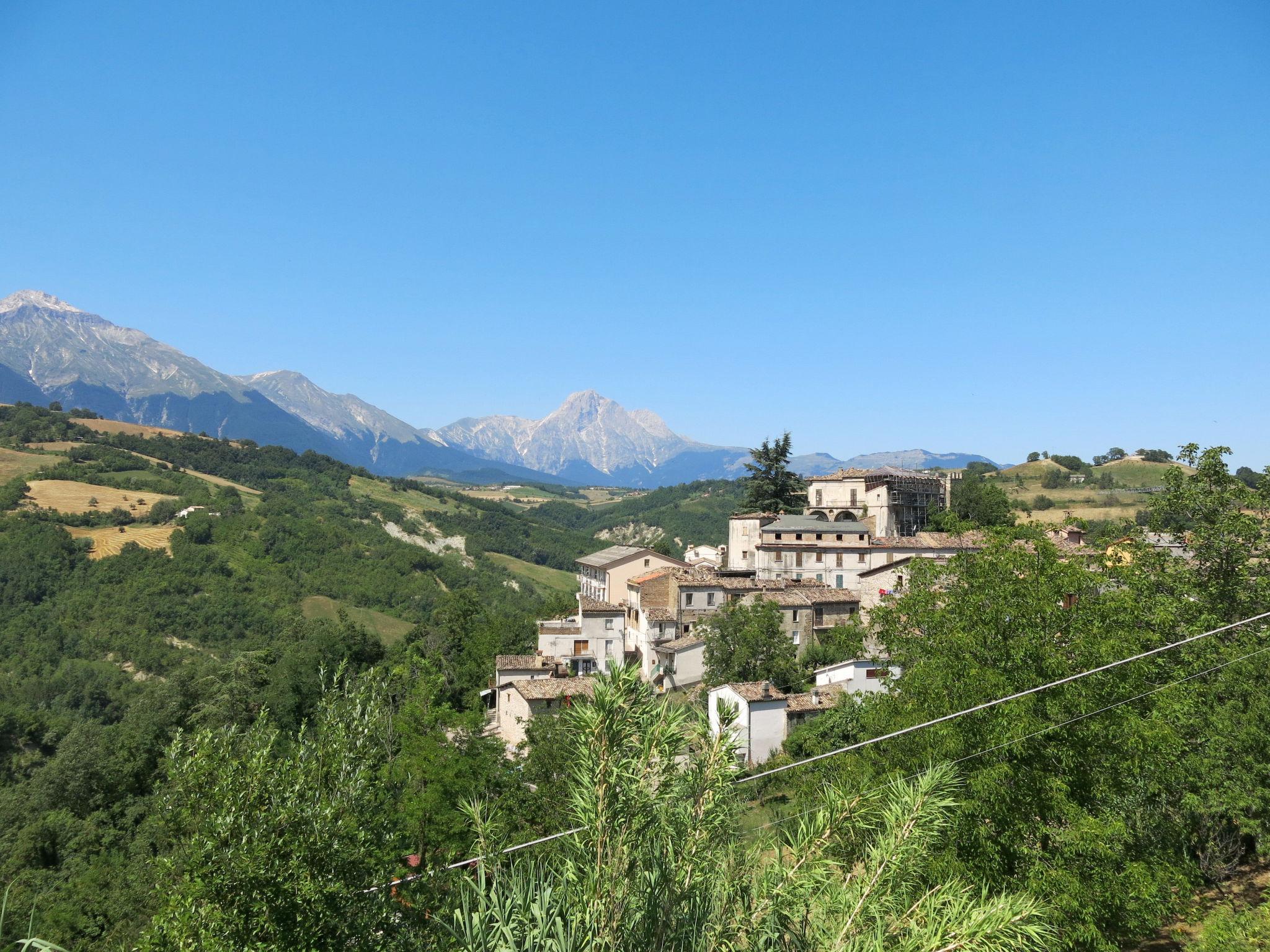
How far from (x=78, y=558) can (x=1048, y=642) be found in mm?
116905

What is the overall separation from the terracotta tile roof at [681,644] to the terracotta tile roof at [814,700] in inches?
264

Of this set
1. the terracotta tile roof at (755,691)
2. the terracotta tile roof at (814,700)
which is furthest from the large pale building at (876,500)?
the terracotta tile roof at (755,691)

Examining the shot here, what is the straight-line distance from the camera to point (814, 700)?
36562 millimetres

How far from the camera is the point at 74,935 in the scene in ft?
96.5

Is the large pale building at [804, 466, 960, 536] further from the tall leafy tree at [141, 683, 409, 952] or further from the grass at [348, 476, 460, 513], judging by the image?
the grass at [348, 476, 460, 513]

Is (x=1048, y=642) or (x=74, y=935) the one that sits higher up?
(x=1048, y=642)

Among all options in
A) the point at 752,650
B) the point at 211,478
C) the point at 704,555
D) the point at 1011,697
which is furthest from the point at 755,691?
the point at 211,478

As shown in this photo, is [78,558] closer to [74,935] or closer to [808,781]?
[74,935]

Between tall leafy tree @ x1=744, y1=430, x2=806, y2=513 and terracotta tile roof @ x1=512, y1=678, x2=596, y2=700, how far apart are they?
104 feet

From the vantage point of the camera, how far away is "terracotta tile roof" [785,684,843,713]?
35.5 m

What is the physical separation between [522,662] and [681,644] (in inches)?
442

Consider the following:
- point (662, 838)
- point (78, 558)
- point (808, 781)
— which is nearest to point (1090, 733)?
point (808, 781)

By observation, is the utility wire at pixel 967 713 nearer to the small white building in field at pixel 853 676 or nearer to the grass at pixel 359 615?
the small white building in field at pixel 853 676

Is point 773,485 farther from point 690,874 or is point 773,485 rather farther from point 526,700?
point 690,874
